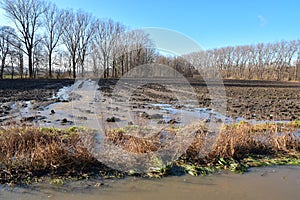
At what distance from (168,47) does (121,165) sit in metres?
3.72

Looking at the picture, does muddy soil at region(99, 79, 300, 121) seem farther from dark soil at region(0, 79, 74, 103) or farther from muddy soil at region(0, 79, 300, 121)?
dark soil at region(0, 79, 74, 103)

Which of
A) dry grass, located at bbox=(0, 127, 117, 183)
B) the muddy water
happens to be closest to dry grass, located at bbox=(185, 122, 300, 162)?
the muddy water

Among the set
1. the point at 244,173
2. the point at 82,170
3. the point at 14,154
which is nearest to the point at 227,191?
the point at 244,173

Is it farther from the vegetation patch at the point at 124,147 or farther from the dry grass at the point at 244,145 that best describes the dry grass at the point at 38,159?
the dry grass at the point at 244,145

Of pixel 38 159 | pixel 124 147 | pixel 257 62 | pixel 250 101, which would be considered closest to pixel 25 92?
pixel 38 159

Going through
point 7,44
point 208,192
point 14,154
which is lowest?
point 208,192

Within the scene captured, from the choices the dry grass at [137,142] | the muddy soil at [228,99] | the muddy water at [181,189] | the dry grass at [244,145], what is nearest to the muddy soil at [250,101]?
the muddy soil at [228,99]

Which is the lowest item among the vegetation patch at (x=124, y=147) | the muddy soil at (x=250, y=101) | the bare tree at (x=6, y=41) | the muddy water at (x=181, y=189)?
the muddy water at (x=181, y=189)

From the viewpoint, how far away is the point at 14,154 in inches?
163

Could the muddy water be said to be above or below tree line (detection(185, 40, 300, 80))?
below

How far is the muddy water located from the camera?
10.6 feet

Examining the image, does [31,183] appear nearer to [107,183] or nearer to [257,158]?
[107,183]

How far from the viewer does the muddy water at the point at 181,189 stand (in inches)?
127

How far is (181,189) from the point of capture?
3.47 metres
